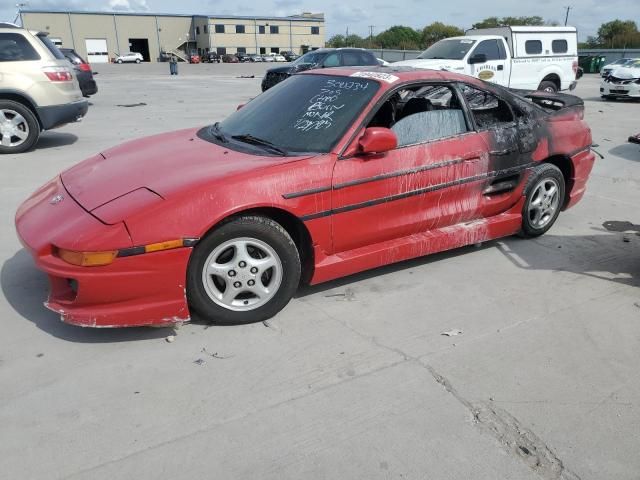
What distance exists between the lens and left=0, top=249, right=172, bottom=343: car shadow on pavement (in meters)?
3.24

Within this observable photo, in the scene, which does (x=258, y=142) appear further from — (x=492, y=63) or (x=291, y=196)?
(x=492, y=63)

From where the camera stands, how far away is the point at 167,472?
7.38 feet

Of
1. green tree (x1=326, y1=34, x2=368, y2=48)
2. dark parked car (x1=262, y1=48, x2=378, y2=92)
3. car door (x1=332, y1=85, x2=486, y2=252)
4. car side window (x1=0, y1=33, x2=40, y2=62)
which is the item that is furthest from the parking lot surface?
green tree (x1=326, y1=34, x2=368, y2=48)

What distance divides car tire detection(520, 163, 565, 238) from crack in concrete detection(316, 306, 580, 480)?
2.36 m

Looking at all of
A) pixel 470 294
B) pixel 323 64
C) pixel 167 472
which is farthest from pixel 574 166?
pixel 323 64

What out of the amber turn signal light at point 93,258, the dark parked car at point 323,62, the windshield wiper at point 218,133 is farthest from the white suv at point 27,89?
the dark parked car at point 323,62

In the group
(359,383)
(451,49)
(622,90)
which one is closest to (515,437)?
(359,383)

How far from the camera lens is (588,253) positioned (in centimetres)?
466

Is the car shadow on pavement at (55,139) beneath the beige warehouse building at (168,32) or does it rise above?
beneath

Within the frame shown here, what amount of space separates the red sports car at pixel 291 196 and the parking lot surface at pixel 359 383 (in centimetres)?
26

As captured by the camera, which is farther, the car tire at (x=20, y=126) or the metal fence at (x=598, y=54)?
the metal fence at (x=598, y=54)

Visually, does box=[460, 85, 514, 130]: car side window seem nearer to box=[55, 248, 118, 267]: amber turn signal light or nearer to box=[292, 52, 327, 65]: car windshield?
box=[55, 248, 118, 267]: amber turn signal light

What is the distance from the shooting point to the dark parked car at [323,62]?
1592 centimetres

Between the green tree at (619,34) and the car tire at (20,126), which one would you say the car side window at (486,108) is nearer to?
the car tire at (20,126)
